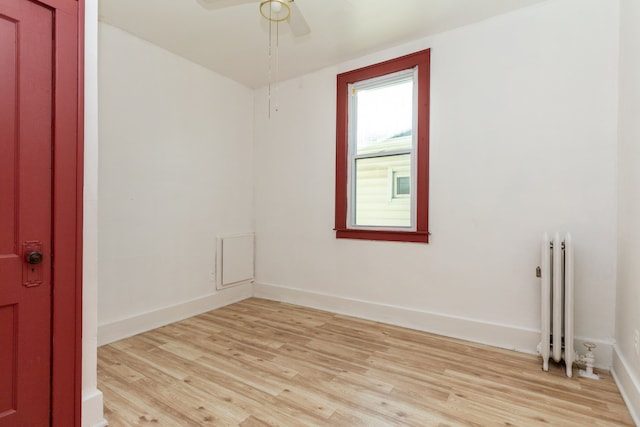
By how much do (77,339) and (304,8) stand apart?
8.36 feet

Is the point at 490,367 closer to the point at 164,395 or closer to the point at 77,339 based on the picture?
the point at 164,395

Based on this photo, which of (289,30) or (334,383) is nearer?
(334,383)

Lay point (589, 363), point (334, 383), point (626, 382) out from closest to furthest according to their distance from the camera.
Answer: point (626, 382), point (334, 383), point (589, 363)

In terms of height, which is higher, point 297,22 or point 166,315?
point 297,22

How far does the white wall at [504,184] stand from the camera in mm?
2234

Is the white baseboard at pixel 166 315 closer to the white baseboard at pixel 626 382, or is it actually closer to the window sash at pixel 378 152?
the window sash at pixel 378 152

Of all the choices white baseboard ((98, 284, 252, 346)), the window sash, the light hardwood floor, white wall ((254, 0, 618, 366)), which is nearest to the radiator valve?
the light hardwood floor

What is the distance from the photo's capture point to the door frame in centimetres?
145

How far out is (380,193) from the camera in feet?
10.6

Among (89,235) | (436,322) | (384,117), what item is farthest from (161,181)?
(436,322)

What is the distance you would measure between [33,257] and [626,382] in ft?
10.1

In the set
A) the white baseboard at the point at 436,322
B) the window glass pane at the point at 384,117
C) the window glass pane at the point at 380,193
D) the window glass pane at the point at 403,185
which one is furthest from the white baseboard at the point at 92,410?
the window glass pane at the point at 384,117

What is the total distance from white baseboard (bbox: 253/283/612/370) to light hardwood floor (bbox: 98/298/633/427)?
10 centimetres

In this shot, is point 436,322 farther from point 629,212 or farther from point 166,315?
point 166,315
